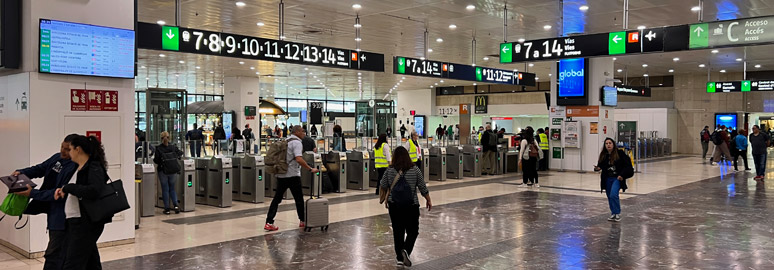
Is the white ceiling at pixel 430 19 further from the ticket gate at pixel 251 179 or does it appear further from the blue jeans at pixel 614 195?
the blue jeans at pixel 614 195

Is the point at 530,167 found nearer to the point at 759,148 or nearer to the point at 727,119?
the point at 759,148

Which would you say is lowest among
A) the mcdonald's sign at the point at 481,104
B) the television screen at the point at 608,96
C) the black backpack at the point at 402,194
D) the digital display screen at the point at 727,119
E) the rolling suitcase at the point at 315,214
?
the rolling suitcase at the point at 315,214

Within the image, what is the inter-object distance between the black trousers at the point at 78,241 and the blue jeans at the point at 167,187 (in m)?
5.61

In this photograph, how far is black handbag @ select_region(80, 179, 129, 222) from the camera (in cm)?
459

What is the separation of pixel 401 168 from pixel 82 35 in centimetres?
406

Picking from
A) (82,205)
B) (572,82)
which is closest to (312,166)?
(82,205)

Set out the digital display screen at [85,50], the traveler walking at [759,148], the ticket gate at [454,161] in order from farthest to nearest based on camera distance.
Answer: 1. the ticket gate at [454,161]
2. the traveler walking at [759,148]
3. the digital display screen at [85,50]

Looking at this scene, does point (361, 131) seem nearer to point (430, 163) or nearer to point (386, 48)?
point (386, 48)

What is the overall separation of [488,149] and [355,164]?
5.03 metres

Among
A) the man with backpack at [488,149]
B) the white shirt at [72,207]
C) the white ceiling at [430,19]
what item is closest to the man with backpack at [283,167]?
the white shirt at [72,207]

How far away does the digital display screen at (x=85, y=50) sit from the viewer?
6.77 metres

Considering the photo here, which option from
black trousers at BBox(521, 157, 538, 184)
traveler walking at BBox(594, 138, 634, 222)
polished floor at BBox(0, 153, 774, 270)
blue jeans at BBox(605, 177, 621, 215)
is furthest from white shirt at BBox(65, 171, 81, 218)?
black trousers at BBox(521, 157, 538, 184)

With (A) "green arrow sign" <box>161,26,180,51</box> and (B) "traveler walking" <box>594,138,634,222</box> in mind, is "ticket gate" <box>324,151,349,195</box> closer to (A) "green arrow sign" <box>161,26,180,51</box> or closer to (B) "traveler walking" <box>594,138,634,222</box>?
(A) "green arrow sign" <box>161,26,180,51</box>

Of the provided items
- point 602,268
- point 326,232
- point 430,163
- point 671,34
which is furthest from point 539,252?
point 430,163
